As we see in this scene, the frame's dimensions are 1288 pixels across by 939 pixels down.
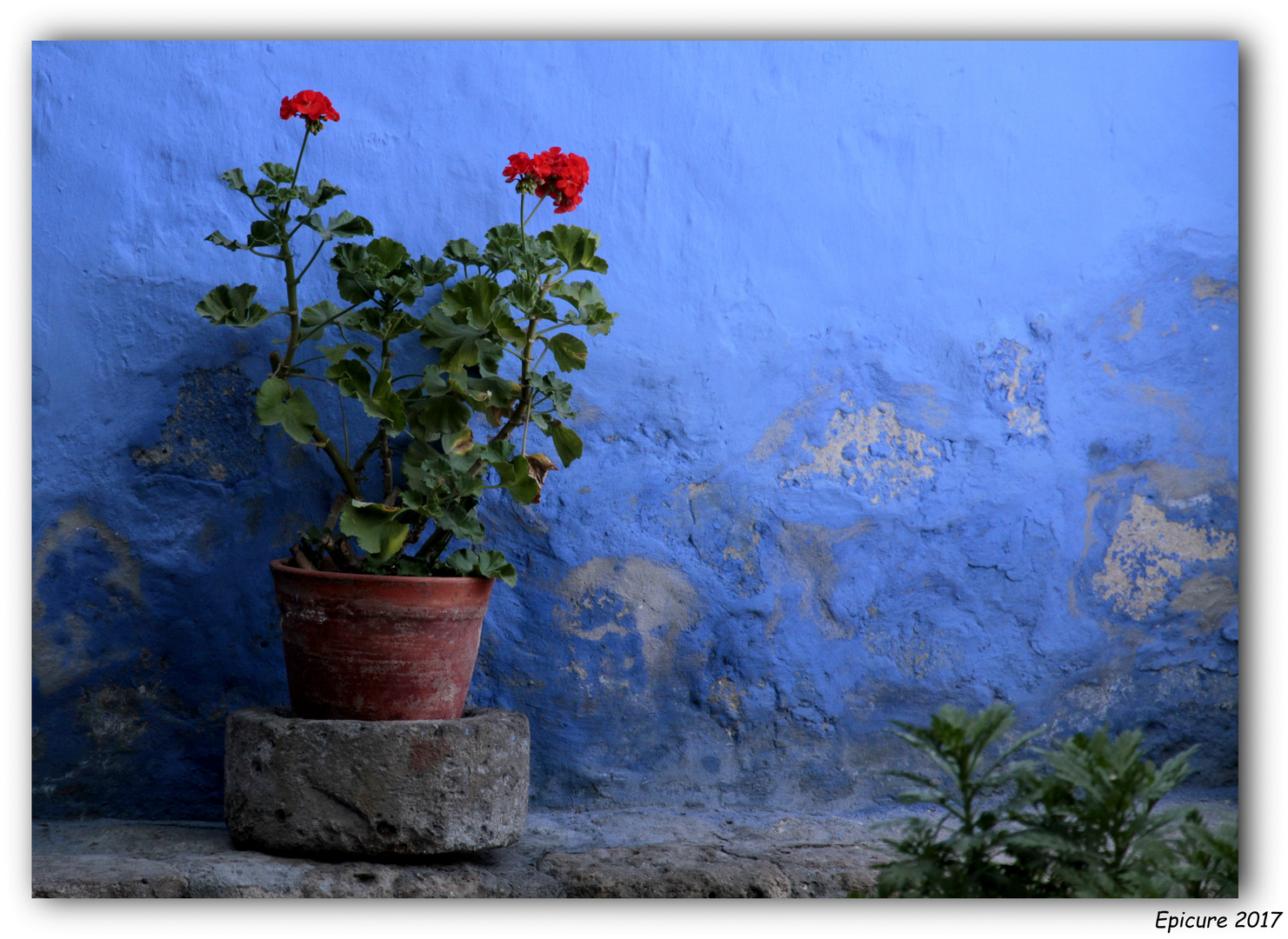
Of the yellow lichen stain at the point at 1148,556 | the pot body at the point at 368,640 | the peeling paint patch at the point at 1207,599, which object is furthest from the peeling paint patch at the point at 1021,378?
the pot body at the point at 368,640

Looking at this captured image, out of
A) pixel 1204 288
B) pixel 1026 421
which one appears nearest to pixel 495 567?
pixel 1026 421

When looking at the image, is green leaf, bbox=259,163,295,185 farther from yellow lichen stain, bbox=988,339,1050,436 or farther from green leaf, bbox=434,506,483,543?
yellow lichen stain, bbox=988,339,1050,436

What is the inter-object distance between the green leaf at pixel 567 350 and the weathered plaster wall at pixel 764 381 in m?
0.26

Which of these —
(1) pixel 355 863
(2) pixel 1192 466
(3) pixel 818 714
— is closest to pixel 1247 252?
(2) pixel 1192 466

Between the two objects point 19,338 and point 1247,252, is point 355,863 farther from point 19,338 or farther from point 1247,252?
point 1247,252

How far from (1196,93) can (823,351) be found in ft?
3.77

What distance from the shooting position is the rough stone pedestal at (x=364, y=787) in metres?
2.00

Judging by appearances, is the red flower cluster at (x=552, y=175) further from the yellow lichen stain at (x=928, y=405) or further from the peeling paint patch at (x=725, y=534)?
the yellow lichen stain at (x=928, y=405)

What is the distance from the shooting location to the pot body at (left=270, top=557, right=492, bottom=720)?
2.06m

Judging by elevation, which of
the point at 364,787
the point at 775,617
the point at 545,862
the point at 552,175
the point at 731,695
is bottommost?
the point at 545,862

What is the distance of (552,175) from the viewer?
2141mm

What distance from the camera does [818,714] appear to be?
2.49 meters

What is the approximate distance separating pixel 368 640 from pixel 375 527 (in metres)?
0.23

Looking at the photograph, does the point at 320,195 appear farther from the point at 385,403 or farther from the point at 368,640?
the point at 368,640
